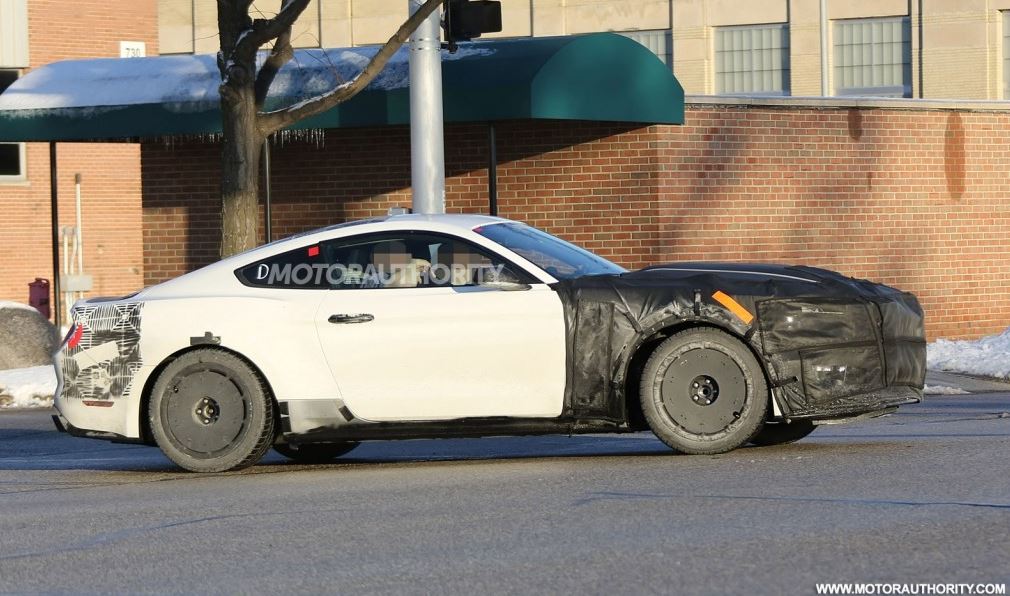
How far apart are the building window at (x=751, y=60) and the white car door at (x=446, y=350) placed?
2954 cm

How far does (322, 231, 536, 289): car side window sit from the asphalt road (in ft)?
3.71

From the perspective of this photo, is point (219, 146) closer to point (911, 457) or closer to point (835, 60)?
point (911, 457)

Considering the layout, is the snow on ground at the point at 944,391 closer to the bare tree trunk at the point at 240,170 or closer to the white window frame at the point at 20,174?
the bare tree trunk at the point at 240,170

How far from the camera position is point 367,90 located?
61.1 feet

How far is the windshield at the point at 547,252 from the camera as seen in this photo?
978cm

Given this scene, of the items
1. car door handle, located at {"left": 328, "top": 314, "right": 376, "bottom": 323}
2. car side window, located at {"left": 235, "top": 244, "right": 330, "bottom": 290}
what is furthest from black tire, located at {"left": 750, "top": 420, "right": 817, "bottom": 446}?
car side window, located at {"left": 235, "top": 244, "right": 330, "bottom": 290}

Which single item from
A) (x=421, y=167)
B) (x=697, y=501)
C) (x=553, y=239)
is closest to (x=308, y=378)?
(x=553, y=239)

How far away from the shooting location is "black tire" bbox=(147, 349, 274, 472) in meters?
9.67

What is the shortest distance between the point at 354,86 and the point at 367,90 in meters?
2.73

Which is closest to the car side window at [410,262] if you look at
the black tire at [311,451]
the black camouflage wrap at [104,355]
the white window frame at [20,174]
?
the black camouflage wrap at [104,355]

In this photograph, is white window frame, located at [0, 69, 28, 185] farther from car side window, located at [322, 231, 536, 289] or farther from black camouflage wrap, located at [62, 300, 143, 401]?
car side window, located at [322, 231, 536, 289]

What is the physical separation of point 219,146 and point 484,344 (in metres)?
13.1

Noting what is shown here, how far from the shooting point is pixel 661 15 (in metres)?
39.0

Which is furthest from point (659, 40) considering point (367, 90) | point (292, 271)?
point (292, 271)
